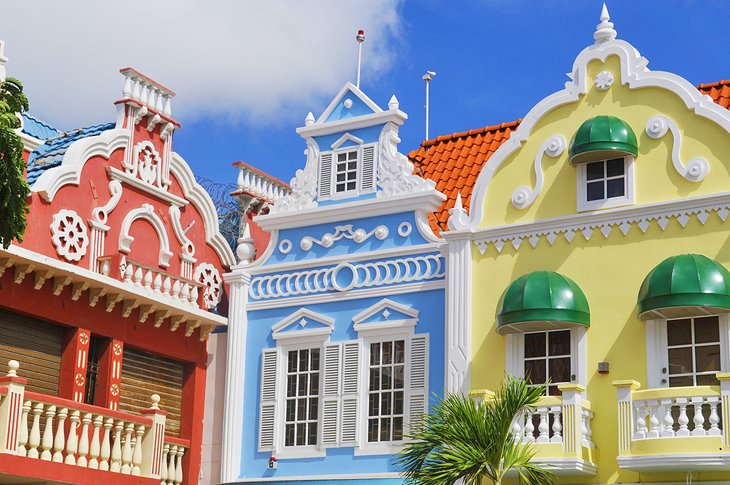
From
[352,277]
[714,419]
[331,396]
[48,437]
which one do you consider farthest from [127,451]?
[714,419]

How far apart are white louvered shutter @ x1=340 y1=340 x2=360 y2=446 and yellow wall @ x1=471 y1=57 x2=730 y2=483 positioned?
229 cm

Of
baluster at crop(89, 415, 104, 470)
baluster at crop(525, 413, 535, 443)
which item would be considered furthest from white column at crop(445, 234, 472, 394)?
baluster at crop(89, 415, 104, 470)

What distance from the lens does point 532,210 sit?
20.5 meters

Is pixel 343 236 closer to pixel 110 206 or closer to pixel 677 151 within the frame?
pixel 110 206

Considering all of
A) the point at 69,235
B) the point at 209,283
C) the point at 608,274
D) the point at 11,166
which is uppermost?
the point at 69,235

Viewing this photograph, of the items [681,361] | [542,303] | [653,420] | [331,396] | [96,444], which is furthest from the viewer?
[331,396]

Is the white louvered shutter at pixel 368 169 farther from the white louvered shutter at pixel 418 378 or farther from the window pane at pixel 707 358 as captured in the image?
the window pane at pixel 707 358

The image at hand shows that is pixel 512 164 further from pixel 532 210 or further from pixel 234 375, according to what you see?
pixel 234 375

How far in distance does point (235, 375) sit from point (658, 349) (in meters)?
7.76

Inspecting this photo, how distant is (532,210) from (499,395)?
143 inches

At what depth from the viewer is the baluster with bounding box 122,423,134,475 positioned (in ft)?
65.4

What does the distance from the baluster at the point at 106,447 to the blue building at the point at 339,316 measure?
289 centimetres

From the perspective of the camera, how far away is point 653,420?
1767 cm

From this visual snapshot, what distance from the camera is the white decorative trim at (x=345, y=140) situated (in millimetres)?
22656
